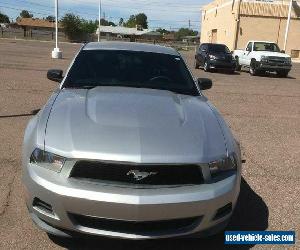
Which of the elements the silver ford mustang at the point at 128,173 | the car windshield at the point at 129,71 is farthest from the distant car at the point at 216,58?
the silver ford mustang at the point at 128,173

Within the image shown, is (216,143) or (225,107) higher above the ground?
(216,143)

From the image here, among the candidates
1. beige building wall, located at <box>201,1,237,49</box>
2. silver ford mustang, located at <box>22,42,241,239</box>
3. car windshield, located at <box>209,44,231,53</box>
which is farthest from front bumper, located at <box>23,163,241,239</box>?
beige building wall, located at <box>201,1,237,49</box>

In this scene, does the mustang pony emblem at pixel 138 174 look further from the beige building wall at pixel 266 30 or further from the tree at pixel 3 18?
the tree at pixel 3 18

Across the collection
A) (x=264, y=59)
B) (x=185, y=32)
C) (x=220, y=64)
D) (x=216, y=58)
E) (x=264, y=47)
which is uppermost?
(x=185, y=32)

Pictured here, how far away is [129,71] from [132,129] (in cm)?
175

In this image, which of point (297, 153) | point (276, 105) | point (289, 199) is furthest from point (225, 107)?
point (289, 199)

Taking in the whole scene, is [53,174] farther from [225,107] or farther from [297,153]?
[225,107]

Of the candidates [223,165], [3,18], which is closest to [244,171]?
[223,165]

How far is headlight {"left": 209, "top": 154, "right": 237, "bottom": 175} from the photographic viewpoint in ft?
11.1

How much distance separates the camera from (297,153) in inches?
279

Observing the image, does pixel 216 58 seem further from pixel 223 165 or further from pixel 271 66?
pixel 223 165

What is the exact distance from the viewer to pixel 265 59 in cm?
2211

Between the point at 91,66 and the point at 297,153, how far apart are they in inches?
150

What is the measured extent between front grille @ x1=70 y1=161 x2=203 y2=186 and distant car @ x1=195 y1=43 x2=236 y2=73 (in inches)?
805
